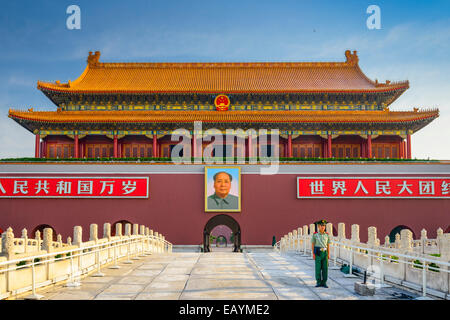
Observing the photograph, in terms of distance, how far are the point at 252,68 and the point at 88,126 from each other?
13.0m

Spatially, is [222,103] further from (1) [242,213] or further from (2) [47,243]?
(2) [47,243]

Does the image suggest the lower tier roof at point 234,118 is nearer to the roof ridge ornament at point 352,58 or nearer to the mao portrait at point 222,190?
the mao portrait at point 222,190

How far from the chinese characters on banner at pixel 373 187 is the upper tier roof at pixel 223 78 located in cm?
672

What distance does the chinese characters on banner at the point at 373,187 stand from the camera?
27125mm

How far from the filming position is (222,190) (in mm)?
27031

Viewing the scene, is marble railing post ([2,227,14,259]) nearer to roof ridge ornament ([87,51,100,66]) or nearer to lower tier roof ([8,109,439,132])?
lower tier roof ([8,109,439,132])

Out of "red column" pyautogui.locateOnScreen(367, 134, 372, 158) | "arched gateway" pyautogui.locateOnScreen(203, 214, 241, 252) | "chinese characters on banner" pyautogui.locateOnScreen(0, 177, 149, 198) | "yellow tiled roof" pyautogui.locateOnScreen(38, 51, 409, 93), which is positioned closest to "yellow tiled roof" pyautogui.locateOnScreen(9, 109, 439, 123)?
"red column" pyautogui.locateOnScreen(367, 134, 372, 158)

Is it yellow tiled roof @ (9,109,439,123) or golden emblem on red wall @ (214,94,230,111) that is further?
golden emblem on red wall @ (214,94,230,111)

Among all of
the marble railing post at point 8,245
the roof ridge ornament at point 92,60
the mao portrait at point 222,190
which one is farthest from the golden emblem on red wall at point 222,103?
the marble railing post at point 8,245

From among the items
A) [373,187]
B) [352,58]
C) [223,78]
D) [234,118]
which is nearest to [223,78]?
[223,78]

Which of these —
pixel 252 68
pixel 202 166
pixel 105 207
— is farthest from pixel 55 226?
pixel 252 68

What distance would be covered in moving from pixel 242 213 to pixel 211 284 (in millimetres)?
17130

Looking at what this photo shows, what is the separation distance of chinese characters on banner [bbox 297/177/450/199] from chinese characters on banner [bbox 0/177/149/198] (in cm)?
943

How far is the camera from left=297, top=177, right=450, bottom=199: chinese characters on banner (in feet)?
89.0
